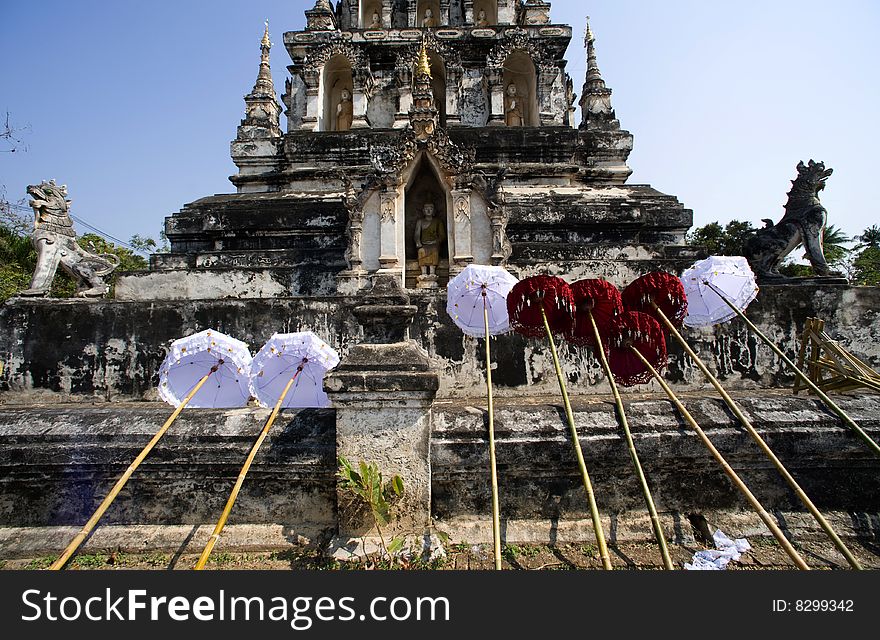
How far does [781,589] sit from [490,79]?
53.9 ft

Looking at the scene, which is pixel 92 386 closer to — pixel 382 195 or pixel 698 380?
pixel 382 195

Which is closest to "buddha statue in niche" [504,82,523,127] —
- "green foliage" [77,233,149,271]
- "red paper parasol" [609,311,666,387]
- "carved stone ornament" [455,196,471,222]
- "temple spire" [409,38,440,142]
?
"temple spire" [409,38,440,142]

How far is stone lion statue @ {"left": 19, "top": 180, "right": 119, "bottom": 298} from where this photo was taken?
9.04m

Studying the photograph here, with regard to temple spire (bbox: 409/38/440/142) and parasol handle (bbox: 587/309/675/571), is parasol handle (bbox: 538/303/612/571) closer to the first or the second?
parasol handle (bbox: 587/309/675/571)

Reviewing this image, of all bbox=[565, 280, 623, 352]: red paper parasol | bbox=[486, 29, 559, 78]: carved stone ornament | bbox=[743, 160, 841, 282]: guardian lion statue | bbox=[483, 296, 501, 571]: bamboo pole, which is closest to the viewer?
bbox=[483, 296, 501, 571]: bamboo pole

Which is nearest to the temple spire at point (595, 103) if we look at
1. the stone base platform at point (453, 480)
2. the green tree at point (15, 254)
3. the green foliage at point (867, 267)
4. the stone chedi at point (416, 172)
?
the stone chedi at point (416, 172)

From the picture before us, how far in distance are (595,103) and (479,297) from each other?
1309 cm

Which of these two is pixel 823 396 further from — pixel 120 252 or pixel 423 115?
pixel 120 252

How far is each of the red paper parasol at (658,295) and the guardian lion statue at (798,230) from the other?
21.1 feet

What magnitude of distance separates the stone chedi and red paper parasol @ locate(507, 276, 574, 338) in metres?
1.56

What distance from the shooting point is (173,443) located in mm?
3867

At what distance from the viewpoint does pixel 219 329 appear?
24.8 ft

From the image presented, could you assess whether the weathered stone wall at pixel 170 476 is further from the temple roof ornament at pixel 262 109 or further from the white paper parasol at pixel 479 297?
the temple roof ornament at pixel 262 109

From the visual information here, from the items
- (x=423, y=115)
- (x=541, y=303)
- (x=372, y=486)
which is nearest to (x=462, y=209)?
(x=423, y=115)
